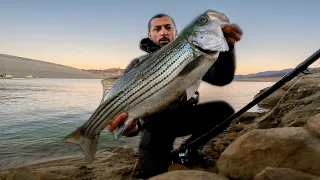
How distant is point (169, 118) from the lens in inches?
202

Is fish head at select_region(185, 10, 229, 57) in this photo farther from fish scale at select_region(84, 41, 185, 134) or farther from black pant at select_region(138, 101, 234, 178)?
black pant at select_region(138, 101, 234, 178)

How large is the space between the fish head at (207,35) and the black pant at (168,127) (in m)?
2.26

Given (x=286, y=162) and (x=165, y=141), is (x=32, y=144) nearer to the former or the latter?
(x=165, y=141)

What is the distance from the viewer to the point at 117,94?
137 inches

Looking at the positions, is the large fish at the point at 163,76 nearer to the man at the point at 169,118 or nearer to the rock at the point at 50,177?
the man at the point at 169,118

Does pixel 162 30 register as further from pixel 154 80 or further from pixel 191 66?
pixel 191 66

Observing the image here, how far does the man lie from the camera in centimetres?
458

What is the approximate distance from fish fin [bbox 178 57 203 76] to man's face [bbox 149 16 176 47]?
2.42 m

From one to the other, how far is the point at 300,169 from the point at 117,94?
98.5 inches

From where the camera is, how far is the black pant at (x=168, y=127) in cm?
496

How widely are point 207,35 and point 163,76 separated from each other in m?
0.65

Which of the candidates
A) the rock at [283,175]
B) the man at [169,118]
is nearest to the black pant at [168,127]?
the man at [169,118]

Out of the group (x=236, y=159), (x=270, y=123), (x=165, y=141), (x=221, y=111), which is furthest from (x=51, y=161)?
(x=270, y=123)

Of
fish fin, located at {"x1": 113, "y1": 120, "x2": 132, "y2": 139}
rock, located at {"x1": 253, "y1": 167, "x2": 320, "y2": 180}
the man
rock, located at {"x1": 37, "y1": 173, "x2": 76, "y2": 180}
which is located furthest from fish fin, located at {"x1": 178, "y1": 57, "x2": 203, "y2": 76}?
rock, located at {"x1": 37, "y1": 173, "x2": 76, "y2": 180}
